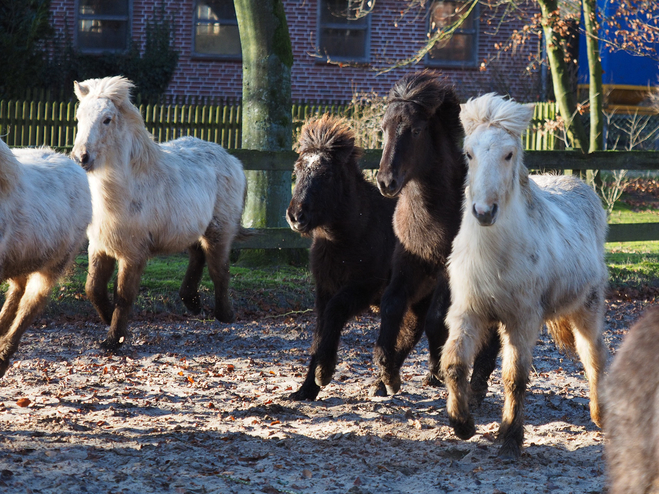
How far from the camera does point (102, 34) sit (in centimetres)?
1909

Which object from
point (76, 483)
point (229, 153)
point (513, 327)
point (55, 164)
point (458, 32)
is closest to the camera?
point (76, 483)

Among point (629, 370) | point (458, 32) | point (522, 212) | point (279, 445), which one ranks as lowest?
point (279, 445)

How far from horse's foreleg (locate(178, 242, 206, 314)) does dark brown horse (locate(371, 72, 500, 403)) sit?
291cm

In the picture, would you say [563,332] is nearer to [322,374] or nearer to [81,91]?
[322,374]

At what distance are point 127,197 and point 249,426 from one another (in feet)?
8.72

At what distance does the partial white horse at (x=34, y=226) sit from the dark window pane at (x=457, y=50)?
611 inches

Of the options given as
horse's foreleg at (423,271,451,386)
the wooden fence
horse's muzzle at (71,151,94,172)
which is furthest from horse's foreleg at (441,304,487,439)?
the wooden fence

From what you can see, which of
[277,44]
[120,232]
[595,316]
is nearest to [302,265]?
[277,44]

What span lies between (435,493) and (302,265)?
6312mm

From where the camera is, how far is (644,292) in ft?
30.7

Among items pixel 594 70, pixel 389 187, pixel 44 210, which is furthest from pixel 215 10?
pixel 389 187

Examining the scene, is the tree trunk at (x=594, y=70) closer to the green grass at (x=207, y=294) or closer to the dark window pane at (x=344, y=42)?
the green grass at (x=207, y=294)

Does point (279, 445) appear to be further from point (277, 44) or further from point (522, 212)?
point (277, 44)

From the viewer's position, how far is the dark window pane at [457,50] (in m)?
20.1
